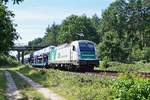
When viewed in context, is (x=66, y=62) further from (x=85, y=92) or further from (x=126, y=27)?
(x=126, y=27)

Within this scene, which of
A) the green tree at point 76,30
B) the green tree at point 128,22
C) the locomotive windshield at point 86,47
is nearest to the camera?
the locomotive windshield at point 86,47

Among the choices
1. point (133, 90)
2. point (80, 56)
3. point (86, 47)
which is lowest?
point (133, 90)

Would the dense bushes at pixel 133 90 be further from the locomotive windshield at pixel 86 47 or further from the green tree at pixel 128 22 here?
the green tree at pixel 128 22

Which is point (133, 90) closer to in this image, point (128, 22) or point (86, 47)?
point (86, 47)

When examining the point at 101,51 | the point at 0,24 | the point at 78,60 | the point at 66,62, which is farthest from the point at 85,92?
the point at 101,51

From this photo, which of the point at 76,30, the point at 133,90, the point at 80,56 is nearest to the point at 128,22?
the point at 76,30

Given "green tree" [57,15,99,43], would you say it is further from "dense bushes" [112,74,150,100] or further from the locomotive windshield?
"dense bushes" [112,74,150,100]

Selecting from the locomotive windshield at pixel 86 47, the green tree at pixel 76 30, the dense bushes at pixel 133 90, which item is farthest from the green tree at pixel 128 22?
the dense bushes at pixel 133 90

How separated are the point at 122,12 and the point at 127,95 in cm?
13702

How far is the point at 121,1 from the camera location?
15325cm

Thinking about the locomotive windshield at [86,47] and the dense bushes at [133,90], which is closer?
the dense bushes at [133,90]

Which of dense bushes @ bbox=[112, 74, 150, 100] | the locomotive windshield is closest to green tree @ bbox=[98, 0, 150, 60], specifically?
the locomotive windshield

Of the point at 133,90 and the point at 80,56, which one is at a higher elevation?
the point at 80,56

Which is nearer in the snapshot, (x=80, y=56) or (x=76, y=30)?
(x=80, y=56)
